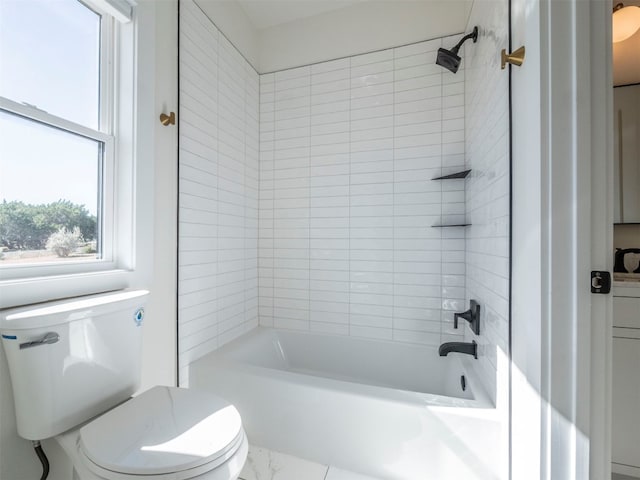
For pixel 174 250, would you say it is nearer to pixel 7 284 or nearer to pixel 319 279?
pixel 7 284

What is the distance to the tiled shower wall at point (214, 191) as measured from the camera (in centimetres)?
162

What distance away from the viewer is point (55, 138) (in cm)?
112

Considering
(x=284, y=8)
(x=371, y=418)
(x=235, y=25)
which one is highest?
(x=284, y=8)

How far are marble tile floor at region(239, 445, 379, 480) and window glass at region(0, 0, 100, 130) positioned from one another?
5.69 feet

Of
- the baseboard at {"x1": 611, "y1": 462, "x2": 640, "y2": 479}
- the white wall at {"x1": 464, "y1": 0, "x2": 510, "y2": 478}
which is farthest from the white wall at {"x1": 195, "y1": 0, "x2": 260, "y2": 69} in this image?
the baseboard at {"x1": 611, "y1": 462, "x2": 640, "y2": 479}

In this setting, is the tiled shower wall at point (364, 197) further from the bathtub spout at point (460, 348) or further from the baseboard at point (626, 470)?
the baseboard at point (626, 470)

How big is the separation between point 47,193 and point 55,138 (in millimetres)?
219

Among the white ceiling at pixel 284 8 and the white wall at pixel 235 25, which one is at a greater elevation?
the white ceiling at pixel 284 8

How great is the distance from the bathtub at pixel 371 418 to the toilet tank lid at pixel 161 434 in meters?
0.49

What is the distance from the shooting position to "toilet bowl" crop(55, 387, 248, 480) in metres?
0.78

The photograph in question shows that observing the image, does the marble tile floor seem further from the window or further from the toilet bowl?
the window

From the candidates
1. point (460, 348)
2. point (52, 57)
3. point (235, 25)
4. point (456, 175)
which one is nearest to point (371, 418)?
point (460, 348)

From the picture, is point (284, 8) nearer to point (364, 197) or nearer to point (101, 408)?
point (364, 197)

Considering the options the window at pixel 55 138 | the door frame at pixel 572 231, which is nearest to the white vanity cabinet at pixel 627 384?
the door frame at pixel 572 231
